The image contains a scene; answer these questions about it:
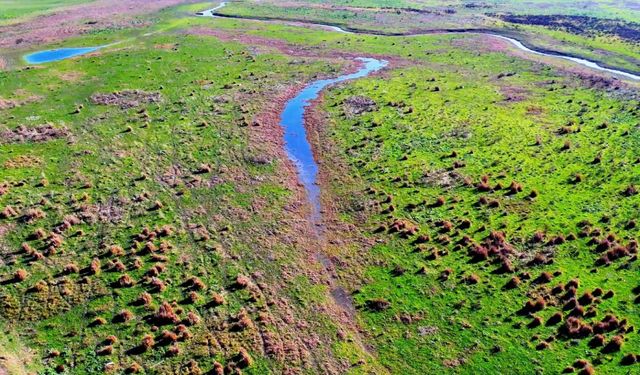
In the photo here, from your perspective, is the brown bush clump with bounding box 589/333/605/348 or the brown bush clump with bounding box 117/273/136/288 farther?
the brown bush clump with bounding box 117/273/136/288

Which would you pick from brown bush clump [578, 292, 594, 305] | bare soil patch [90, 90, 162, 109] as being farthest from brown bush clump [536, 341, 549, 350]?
bare soil patch [90, 90, 162, 109]

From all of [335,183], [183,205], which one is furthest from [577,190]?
[183,205]

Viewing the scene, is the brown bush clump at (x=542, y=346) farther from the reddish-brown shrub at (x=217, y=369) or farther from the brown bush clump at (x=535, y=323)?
the reddish-brown shrub at (x=217, y=369)

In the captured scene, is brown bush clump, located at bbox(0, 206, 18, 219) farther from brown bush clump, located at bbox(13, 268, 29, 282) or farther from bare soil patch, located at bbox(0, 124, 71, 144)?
bare soil patch, located at bbox(0, 124, 71, 144)

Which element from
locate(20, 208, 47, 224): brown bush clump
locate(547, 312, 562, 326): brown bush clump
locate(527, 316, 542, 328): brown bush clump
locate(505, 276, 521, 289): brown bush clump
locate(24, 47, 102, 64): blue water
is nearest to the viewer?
locate(527, 316, 542, 328): brown bush clump

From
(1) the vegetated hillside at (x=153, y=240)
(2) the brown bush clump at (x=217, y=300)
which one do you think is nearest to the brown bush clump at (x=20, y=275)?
(1) the vegetated hillside at (x=153, y=240)

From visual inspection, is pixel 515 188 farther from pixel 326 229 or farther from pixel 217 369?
pixel 217 369
